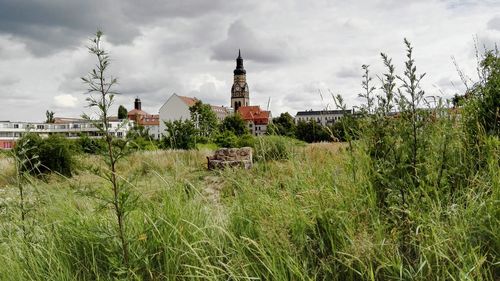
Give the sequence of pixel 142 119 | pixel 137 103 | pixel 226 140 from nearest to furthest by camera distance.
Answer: pixel 142 119 < pixel 226 140 < pixel 137 103

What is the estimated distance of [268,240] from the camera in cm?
252

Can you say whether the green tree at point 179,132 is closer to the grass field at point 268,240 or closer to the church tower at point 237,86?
the grass field at point 268,240

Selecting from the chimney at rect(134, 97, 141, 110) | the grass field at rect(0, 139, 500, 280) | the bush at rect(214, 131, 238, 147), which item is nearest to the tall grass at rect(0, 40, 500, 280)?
the grass field at rect(0, 139, 500, 280)

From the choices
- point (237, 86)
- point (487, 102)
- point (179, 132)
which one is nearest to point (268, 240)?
point (487, 102)

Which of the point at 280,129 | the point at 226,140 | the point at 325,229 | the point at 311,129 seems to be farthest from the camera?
the point at 226,140

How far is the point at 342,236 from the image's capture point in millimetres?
2477

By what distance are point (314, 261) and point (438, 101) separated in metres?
2.28

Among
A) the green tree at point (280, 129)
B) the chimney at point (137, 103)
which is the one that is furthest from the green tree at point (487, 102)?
the chimney at point (137, 103)

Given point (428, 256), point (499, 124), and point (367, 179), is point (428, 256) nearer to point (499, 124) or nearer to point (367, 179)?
point (367, 179)

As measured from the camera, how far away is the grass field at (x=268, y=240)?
88.7 inches

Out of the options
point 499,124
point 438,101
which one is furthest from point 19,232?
point 499,124

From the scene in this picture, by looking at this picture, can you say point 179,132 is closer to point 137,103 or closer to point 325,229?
point 325,229

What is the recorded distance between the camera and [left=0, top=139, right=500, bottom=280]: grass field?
225 centimetres

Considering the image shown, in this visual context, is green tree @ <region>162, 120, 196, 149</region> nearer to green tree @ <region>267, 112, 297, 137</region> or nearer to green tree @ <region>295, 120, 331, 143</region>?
green tree @ <region>267, 112, 297, 137</region>
